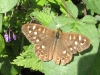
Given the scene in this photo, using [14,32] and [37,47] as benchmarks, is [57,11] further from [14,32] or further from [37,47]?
[37,47]

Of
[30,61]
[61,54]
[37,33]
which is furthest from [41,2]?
[61,54]

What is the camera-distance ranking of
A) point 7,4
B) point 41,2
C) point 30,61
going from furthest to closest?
1. point 41,2
2. point 30,61
3. point 7,4

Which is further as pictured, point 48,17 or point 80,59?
point 48,17

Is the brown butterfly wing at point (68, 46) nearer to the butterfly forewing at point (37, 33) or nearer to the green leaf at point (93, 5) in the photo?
the butterfly forewing at point (37, 33)

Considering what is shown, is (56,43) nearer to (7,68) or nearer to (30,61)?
(30,61)

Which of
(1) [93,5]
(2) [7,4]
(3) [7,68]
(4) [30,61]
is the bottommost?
(3) [7,68]

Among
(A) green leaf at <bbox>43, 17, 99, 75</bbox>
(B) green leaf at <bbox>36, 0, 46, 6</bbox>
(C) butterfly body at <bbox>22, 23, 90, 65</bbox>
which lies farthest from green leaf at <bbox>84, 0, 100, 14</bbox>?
(B) green leaf at <bbox>36, 0, 46, 6</bbox>

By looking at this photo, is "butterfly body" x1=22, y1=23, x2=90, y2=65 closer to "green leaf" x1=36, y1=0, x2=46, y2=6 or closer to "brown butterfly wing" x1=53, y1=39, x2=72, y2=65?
"brown butterfly wing" x1=53, y1=39, x2=72, y2=65

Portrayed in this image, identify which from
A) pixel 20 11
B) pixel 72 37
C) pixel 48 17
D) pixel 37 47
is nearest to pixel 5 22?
pixel 20 11
